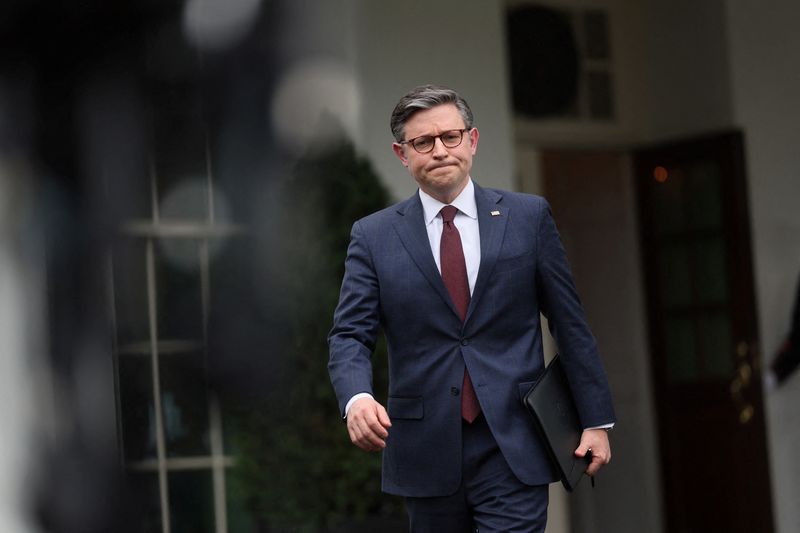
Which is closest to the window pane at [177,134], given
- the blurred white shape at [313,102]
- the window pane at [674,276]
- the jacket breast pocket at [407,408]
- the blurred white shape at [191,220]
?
the blurred white shape at [191,220]

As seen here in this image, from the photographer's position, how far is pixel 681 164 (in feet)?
24.3

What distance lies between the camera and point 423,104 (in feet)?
10.3

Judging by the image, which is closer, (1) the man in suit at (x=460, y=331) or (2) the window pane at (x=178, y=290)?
(1) the man in suit at (x=460, y=331)

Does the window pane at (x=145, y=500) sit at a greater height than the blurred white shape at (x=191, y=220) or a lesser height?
lesser

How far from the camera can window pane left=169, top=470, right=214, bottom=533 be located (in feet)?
19.0

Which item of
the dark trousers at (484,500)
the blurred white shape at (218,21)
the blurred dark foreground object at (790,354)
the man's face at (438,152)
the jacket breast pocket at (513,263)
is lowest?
the dark trousers at (484,500)

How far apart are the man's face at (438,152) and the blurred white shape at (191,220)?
2.79 m

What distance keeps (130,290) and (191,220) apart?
0.42m

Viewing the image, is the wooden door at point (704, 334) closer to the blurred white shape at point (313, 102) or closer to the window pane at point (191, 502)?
the blurred white shape at point (313, 102)

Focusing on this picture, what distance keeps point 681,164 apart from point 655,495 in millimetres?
1866

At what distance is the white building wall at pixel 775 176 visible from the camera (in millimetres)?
7051

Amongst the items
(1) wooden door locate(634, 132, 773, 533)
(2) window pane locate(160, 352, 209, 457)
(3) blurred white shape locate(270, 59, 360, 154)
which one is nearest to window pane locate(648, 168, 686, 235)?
(1) wooden door locate(634, 132, 773, 533)

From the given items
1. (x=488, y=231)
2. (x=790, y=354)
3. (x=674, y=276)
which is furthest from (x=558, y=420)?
(x=674, y=276)

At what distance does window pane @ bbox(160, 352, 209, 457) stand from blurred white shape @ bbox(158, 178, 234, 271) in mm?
408
